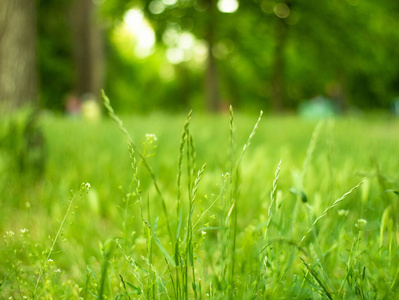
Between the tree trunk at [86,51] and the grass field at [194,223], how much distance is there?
12.3m

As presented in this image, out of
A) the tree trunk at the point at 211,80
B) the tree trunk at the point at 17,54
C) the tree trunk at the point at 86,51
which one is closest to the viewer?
the tree trunk at the point at 17,54

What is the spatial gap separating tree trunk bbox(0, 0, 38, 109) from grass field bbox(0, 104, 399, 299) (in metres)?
0.55

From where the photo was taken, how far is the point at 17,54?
4863 mm

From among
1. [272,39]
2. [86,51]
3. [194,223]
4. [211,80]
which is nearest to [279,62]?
[211,80]

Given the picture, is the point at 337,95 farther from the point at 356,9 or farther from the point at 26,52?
the point at 26,52

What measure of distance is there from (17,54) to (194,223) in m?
4.25

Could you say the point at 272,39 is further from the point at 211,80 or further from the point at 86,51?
the point at 86,51

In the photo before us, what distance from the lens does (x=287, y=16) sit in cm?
1570

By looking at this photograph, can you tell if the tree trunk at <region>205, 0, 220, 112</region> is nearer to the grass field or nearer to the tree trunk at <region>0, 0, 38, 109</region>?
the grass field

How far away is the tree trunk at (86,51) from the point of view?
17109 millimetres

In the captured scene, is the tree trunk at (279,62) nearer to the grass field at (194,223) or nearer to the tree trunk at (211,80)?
the tree trunk at (211,80)

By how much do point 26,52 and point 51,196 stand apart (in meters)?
2.59

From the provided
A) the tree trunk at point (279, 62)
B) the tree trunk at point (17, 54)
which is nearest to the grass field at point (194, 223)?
the tree trunk at point (17, 54)

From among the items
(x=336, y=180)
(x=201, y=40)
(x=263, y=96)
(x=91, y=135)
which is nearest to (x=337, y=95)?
(x=201, y=40)
